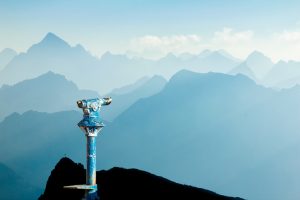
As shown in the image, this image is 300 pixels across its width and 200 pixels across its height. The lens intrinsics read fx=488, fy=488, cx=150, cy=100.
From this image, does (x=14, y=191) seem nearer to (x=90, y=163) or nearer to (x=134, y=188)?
(x=134, y=188)

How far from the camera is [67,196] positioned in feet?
134

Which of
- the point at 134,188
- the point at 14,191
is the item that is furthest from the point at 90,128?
the point at 14,191

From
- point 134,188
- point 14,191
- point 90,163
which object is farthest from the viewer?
point 14,191

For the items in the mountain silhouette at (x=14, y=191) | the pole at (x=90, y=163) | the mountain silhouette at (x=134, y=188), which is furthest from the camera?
the mountain silhouette at (x=14, y=191)

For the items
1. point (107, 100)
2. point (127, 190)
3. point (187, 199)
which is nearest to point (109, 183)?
point (127, 190)

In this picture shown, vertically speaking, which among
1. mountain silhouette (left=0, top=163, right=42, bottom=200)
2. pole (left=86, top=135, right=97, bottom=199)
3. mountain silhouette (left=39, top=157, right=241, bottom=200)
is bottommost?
pole (left=86, top=135, right=97, bottom=199)

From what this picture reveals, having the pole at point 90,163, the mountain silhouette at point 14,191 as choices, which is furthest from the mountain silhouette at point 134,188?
the mountain silhouette at point 14,191

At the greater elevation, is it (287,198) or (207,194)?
(287,198)

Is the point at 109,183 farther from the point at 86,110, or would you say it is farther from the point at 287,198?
the point at 287,198

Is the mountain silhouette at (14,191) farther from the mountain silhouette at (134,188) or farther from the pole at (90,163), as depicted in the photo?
the pole at (90,163)

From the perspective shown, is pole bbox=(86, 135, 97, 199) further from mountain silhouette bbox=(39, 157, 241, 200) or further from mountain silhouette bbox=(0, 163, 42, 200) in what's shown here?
mountain silhouette bbox=(0, 163, 42, 200)

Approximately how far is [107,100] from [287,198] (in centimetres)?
19617

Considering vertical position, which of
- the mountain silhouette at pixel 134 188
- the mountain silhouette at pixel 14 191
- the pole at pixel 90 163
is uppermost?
the mountain silhouette at pixel 14 191

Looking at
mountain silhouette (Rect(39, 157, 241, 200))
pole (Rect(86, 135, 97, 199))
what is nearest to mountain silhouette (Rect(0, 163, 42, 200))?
mountain silhouette (Rect(39, 157, 241, 200))
